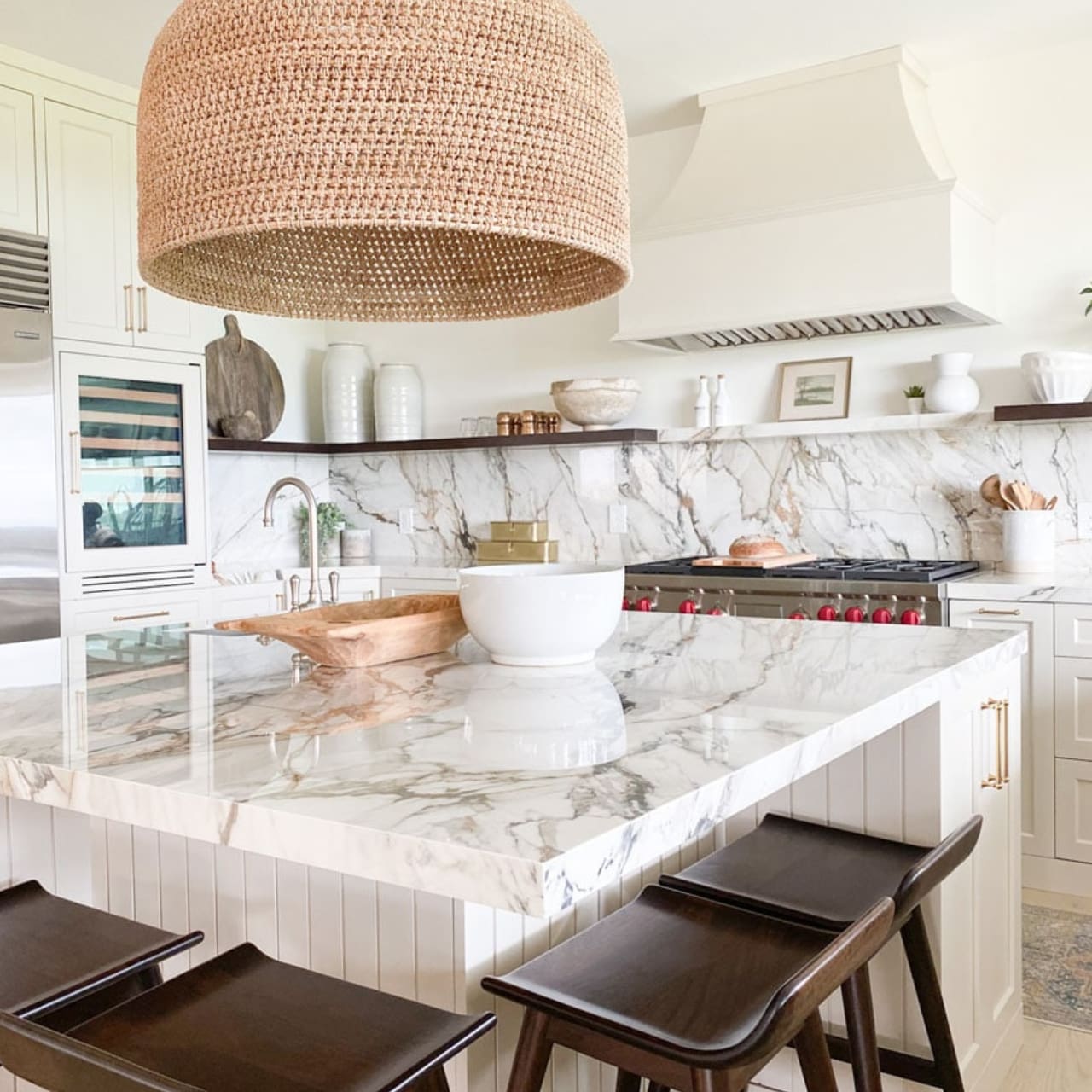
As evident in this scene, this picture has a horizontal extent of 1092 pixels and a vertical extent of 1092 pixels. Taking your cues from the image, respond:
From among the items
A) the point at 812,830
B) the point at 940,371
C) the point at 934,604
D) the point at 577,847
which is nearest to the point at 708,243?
the point at 940,371

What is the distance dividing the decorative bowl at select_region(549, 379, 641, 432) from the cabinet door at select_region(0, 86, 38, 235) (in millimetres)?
2001

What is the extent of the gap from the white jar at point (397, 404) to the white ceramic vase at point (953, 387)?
236 cm

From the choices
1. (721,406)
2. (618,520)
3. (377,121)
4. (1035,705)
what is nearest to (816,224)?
(721,406)

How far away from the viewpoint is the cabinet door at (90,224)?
396 cm

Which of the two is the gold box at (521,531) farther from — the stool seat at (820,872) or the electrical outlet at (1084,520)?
the stool seat at (820,872)

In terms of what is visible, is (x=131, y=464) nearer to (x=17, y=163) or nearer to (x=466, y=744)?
(x=17, y=163)

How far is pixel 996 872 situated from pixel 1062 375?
2.05m

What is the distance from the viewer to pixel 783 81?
4105 millimetres

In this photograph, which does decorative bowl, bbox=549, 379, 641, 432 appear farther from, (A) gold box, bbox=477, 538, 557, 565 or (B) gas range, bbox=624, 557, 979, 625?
(B) gas range, bbox=624, 557, 979, 625

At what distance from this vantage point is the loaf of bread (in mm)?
4043

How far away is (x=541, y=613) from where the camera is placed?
1.75m

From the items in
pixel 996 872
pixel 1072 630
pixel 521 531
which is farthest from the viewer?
pixel 521 531

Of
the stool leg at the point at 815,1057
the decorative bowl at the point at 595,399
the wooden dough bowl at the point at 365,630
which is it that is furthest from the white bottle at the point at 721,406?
the stool leg at the point at 815,1057

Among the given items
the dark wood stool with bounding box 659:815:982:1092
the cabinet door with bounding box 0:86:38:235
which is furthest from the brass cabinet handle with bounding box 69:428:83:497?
the dark wood stool with bounding box 659:815:982:1092
